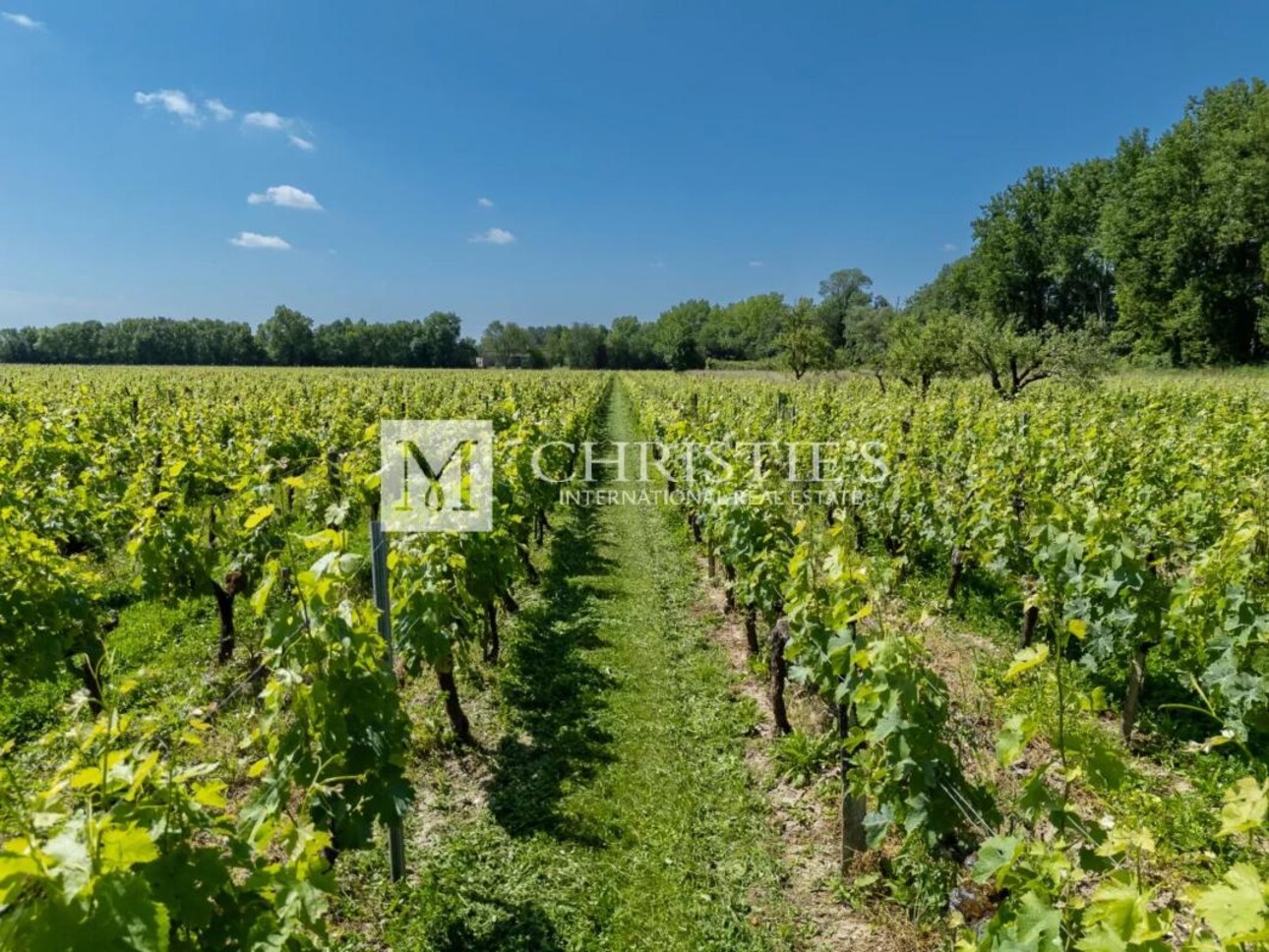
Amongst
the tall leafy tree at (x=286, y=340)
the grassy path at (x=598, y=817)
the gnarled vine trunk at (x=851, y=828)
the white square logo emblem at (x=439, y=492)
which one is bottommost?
the grassy path at (x=598, y=817)

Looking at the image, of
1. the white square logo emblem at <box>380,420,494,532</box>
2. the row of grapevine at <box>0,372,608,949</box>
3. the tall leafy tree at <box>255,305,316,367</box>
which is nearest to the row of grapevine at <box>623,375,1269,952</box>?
the row of grapevine at <box>0,372,608,949</box>

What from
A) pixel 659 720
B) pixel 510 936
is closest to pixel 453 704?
pixel 659 720

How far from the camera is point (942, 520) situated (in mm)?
7461

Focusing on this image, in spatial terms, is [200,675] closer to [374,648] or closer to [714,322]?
[374,648]

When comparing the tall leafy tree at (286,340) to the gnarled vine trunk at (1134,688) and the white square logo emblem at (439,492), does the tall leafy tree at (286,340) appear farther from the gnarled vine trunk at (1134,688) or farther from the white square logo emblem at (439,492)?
the gnarled vine trunk at (1134,688)

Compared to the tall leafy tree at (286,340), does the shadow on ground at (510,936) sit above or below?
below

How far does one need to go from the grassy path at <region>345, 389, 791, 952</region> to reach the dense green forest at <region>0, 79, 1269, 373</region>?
20677 millimetres

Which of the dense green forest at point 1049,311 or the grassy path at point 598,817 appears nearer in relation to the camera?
the grassy path at point 598,817

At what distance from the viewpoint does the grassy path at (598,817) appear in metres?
3.45

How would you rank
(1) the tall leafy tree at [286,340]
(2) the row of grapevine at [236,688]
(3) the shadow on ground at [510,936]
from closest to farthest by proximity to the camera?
(2) the row of grapevine at [236,688] < (3) the shadow on ground at [510,936] < (1) the tall leafy tree at [286,340]

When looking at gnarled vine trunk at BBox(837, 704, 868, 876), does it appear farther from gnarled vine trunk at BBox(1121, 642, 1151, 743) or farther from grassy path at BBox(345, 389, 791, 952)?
gnarled vine trunk at BBox(1121, 642, 1151, 743)

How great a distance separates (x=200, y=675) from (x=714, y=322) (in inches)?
4662

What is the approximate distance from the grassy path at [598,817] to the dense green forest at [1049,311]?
67.8 feet

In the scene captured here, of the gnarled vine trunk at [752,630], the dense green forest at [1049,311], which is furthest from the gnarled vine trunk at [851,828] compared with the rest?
the dense green forest at [1049,311]
